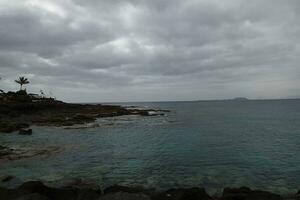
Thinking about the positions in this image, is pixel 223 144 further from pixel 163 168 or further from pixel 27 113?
pixel 27 113

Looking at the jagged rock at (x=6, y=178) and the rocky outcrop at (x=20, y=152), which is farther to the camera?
the rocky outcrop at (x=20, y=152)

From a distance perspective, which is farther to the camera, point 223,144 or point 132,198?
point 223,144

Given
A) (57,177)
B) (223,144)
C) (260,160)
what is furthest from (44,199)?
(223,144)

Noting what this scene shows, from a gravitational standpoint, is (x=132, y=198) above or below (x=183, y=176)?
above

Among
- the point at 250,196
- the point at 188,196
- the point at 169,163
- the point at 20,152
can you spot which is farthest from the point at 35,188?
the point at 20,152

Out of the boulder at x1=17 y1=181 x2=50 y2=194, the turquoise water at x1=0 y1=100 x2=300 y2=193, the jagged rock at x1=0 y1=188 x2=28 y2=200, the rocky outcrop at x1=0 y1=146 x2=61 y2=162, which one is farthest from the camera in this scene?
the rocky outcrop at x1=0 y1=146 x2=61 y2=162

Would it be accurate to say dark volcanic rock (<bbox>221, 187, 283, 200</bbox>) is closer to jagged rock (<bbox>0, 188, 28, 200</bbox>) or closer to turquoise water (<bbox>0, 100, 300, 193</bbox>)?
turquoise water (<bbox>0, 100, 300, 193</bbox>)

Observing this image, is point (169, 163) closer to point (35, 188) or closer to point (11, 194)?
point (35, 188)

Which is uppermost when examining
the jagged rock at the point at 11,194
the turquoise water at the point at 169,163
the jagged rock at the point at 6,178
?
the jagged rock at the point at 11,194

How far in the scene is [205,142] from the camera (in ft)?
108

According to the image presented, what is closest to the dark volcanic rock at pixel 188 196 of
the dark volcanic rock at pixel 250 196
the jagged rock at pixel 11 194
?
the dark volcanic rock at pixel 250 196

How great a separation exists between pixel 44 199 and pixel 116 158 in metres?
13.7

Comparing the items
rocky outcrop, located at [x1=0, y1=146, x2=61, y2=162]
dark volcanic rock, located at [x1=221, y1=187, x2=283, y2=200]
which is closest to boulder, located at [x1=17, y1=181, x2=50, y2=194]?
dark volcanic rock, located at [x1=221, y1=187, x2=283, y2=200]

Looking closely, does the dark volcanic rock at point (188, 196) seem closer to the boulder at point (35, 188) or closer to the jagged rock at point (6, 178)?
the boulder at point (35, 188)
